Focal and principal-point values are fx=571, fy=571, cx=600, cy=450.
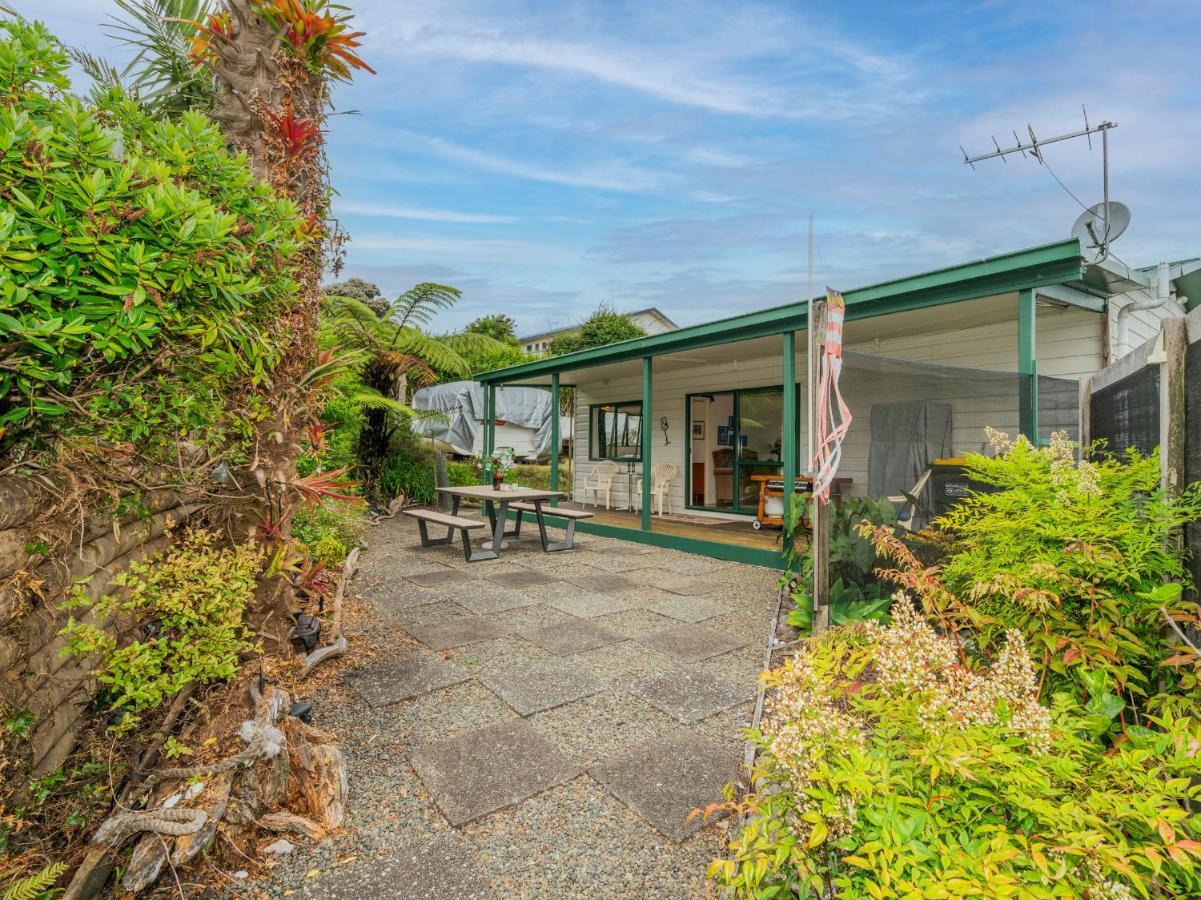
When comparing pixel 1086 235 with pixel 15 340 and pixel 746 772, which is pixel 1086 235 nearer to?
pixel 746 772

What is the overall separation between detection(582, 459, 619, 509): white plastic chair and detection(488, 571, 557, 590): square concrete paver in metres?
5.02

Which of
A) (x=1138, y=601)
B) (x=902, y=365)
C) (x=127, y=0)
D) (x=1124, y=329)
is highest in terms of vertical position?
(x=127, y=0)

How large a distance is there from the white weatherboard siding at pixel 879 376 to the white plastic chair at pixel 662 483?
0.54ft

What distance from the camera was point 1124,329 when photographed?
213 inches

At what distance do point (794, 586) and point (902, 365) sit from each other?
2.45m

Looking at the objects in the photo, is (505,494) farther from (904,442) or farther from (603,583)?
(904,442)

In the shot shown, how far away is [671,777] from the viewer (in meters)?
2.38

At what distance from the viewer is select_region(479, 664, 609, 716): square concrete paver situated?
3086 millimetres

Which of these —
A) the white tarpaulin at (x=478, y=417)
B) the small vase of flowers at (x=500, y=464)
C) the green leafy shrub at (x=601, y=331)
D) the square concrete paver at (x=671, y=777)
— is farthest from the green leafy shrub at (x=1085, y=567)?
the green leafy shrub at (x=601, y=331)

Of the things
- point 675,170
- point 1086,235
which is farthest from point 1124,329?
point 675,170

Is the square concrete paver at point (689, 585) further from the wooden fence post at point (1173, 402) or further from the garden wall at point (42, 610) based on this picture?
the garden wall at point (42, 610)

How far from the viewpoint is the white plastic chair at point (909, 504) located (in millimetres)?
3631

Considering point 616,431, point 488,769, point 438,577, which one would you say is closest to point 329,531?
point 438,577

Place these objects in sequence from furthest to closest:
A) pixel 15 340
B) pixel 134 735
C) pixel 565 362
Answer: pixel 565 362 → pixel 134 735 → pixel 15 340
